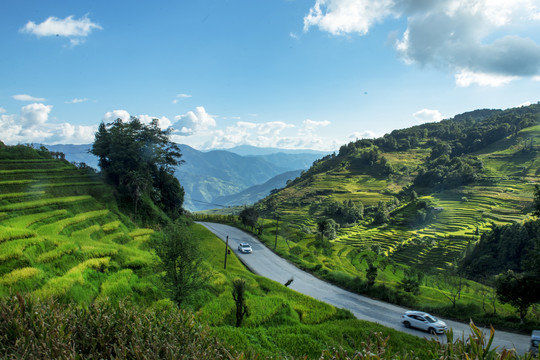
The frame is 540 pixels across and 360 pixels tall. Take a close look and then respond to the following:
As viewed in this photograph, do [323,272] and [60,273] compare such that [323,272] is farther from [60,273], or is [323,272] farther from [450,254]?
[450,254]

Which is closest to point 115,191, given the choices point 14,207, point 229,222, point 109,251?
point 14,207

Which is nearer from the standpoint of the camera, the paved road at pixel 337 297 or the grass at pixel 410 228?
the paved road at pixel 337 297

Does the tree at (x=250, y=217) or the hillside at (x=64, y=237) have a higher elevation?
the hillside at (x=64, y=237)

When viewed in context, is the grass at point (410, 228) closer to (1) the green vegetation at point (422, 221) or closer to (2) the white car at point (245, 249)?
(1) the green vegetation at point (422, 221)

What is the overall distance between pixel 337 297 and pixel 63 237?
27.8 m

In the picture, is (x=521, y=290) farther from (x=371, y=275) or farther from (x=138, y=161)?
(x=138, y=161)

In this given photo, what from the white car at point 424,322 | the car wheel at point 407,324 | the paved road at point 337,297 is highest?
the white car at point 424,322

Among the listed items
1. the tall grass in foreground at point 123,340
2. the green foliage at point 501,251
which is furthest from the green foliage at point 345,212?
the tall grass in foreground at point 123,340

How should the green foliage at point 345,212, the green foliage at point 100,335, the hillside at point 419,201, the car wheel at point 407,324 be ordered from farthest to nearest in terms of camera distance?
the green foliage at point 345,212 < the hillside at point 419,201 < the car wheel at point 407,324 < the green foliage at point 100,335

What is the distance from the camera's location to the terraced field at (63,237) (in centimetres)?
1666

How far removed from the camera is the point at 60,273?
18516mm

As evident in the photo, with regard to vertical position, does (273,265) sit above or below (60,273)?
below

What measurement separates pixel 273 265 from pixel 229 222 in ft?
132

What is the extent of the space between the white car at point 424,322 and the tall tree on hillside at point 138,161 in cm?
4004
